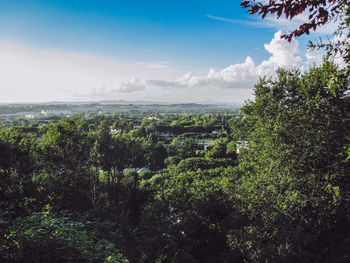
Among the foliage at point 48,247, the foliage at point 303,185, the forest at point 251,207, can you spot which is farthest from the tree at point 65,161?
the foliage at point 303,185

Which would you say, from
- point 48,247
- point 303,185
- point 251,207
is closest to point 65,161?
point 48,247

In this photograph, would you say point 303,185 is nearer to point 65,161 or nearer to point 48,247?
point 48,247

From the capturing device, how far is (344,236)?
6168 millimetres

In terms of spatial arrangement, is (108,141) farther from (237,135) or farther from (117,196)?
(237,135)

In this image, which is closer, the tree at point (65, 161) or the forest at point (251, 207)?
the forest at point (251, 207)

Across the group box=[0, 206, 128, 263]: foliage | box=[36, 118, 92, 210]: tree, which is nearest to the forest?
box=[0, 206, 128, 263]: foliage

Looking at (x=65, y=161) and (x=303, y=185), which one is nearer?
(x=303, y=185)

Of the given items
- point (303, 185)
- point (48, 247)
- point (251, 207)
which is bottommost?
point (251, 207)

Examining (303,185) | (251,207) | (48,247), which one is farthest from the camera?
(251,207)

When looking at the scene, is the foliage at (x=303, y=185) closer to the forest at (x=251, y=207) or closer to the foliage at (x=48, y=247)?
the forest at (x=251, y=207)

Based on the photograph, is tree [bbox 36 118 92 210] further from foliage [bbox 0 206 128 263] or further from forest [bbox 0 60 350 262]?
foliage [bbox 0 206 128 263]

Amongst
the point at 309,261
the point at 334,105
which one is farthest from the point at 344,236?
the point at 334,105

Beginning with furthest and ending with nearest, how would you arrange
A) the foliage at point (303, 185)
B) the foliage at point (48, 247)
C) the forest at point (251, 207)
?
the foliage at point (303, 185) < the forest at point (251, 207) < the foliage at point (48, 247)

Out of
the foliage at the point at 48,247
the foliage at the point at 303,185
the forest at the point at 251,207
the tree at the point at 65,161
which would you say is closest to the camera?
the foliage at the point at 48,247
